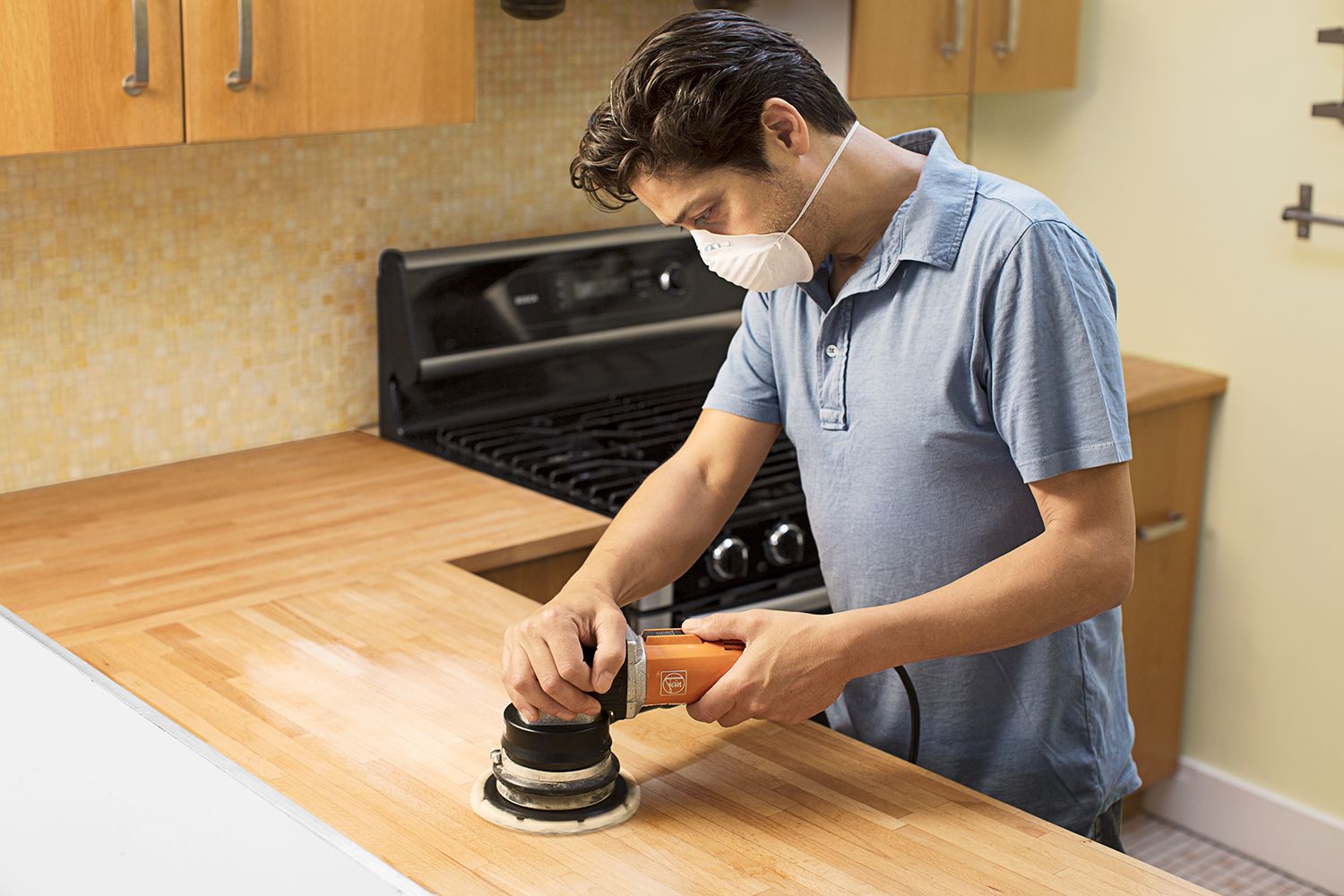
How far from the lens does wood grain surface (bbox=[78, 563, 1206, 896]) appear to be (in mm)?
1124

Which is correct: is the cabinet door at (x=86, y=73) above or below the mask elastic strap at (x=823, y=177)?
above

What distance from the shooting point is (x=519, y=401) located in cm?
249

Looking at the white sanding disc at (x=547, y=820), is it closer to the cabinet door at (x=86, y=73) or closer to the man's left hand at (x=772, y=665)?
the man's left hand at (x=772, y=665)

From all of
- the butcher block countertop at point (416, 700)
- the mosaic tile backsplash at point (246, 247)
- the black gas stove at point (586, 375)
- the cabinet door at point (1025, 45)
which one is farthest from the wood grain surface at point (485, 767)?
the cabinet door at point (1025, 45)

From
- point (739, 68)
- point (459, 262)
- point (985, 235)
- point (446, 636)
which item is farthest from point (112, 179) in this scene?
point (985, 235)

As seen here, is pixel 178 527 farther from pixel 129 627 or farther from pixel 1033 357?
pixel 1033 357

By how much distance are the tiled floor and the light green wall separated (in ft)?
0.52

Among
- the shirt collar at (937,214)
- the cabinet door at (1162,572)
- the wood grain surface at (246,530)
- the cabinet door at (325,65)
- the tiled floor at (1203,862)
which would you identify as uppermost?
the cabinet door at (325,65)

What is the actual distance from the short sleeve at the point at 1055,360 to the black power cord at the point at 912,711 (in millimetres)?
283

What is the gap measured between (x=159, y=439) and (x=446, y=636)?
877 millimetres

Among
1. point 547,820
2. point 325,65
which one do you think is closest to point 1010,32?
point 325,65

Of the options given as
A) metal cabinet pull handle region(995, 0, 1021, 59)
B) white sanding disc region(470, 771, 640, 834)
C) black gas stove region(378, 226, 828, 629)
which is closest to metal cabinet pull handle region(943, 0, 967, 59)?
metal cabinet pull handle region(995, 0, 1021, 59)

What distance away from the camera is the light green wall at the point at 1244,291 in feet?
8.58

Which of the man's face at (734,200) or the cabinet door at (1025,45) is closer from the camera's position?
the man's face at (734,200)
